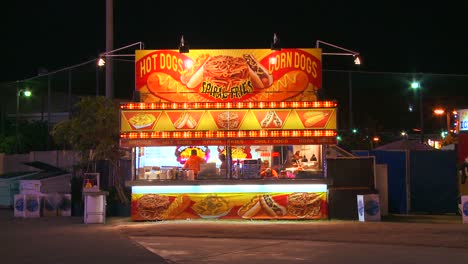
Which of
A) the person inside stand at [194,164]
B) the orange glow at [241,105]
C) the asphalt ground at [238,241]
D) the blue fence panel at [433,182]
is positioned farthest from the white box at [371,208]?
the person inside stand at [194,164]

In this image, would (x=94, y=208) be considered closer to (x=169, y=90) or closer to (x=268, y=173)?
(x=169, y=90)

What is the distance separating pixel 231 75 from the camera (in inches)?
736

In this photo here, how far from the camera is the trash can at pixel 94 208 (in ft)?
57.2

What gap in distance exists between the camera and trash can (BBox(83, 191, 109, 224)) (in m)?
17.4

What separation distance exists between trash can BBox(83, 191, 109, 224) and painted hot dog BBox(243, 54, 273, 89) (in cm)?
604

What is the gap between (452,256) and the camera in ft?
35.5

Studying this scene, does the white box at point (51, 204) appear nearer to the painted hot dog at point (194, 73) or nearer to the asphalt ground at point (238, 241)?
the asphalt ground at point (238, 241)

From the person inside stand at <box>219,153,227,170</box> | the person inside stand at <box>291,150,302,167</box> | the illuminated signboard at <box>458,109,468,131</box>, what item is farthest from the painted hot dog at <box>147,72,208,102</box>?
the illuminated signboard at <box>458,109,468,131</box>

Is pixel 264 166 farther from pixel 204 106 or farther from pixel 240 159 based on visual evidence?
pixel 204 106

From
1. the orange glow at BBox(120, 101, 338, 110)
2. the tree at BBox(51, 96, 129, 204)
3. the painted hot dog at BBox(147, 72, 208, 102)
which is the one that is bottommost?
the tree at BBox(51, 96, 129, 204)

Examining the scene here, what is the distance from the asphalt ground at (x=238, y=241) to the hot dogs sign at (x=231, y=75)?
4.13 meters

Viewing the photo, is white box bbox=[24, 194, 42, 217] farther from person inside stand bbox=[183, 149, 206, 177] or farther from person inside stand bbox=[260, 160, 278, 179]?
person inside stand bbox=[260, 160, 278, 179]

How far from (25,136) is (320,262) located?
29118 mm

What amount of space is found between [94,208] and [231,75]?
19.6 ft
